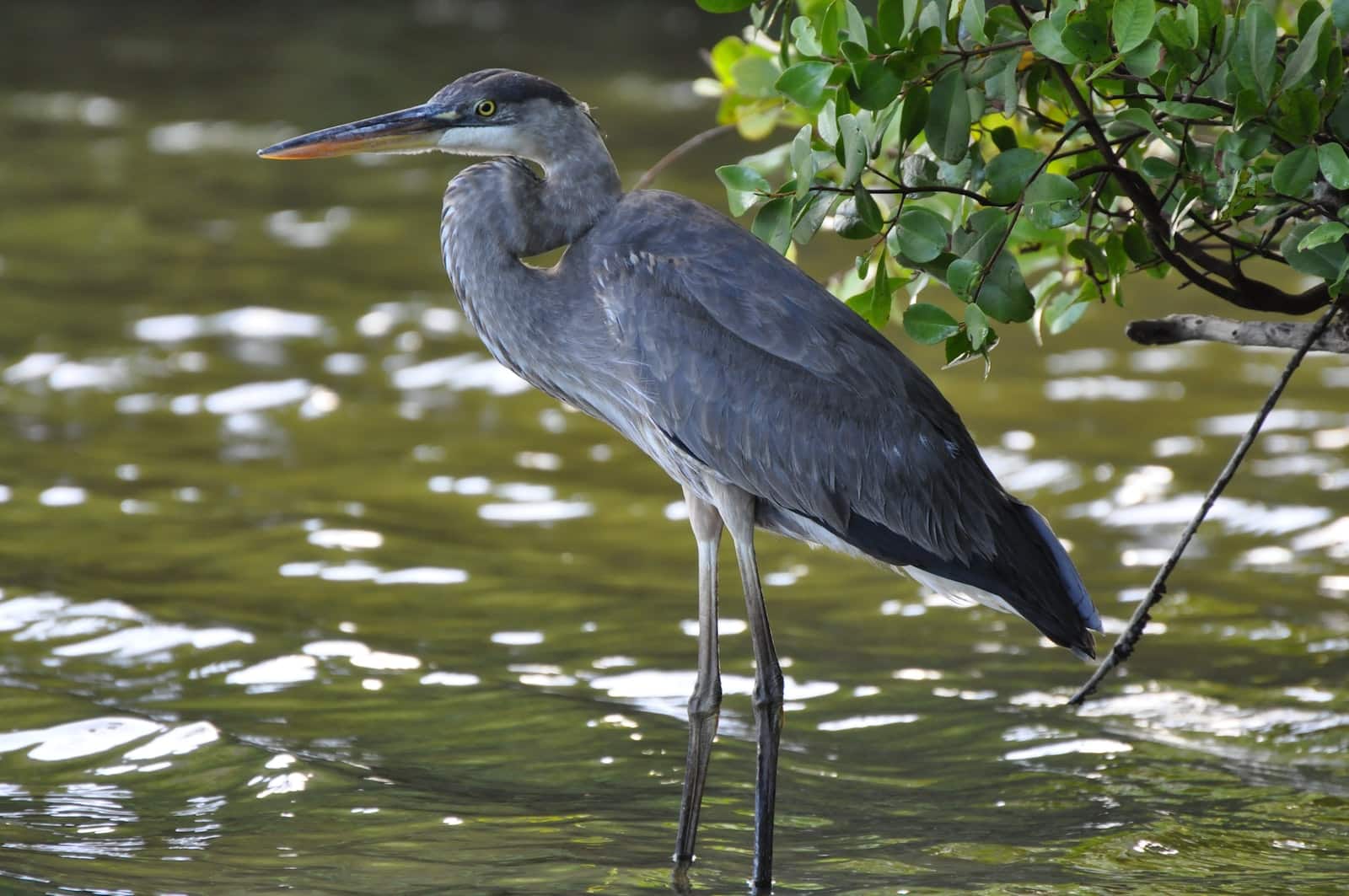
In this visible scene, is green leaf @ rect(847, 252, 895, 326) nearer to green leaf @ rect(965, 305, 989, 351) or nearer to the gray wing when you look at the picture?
the gray wing

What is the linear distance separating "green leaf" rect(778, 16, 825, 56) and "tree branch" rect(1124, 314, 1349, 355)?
3.39 ft

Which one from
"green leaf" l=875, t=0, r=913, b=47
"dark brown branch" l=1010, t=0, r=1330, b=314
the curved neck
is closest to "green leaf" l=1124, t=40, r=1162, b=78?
"dark brown branch" l=1010, t=0, r=1330, b=314

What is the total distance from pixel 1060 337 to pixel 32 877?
724cm

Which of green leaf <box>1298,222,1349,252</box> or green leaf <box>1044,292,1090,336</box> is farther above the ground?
green leaf <box>1044,292,1090,336</box>

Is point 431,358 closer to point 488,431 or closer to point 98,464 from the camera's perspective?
point 488,431

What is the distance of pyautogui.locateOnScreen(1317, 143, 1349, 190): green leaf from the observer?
3408mm

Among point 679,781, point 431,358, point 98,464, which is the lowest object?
point 679,781

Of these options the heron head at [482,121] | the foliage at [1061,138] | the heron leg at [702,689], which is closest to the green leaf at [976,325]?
the foliage at [1061,138]

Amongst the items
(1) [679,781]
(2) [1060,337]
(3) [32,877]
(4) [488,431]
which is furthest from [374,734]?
(2) [1060,337]

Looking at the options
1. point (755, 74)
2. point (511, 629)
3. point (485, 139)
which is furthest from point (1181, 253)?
point (511, 629)

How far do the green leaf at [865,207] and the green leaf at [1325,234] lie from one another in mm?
851

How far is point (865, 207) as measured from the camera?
3.67 meters

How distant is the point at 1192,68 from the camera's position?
11.6ft

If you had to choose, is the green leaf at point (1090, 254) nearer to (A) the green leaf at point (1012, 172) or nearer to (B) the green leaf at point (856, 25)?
(A) the green leaf at point (1012, 172)
